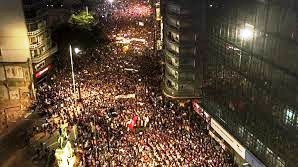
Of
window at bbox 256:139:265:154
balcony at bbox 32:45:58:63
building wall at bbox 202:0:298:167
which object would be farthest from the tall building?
window at bbox 256:139:265:154

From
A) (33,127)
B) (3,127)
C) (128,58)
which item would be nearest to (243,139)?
(33,127)

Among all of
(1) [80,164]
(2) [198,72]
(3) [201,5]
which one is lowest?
(1) [80,164]

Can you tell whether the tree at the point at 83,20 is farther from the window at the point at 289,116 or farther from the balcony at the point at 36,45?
the window at the point at 289,116

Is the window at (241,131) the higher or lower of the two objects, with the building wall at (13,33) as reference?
lower

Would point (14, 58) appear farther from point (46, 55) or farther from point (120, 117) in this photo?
point (120, 117)

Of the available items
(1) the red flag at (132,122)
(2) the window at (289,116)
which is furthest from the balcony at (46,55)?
(2) the window at (289,116)

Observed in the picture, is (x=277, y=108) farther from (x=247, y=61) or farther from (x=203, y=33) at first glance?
(x=203, y=33)

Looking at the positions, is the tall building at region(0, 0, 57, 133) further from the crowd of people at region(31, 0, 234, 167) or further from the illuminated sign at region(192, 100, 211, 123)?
the illuminated sign at region(192, 100, 211, 123)
